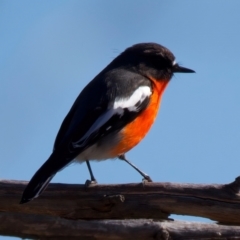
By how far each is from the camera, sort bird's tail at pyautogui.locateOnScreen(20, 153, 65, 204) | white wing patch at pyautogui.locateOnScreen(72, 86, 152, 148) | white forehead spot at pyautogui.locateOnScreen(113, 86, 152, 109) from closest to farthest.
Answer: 1. bird's tail at pyautogui.locateOnScreen(20, 153, 65, 204)
2. white wing patch at pyautogui.locateOnScreen(72, 86, 152, 148)
3. white forehead spot at pyautogui.locateOnScreen(113, 86, 152, 109)

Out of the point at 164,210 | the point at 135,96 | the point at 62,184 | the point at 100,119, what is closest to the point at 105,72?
the point at 135,96

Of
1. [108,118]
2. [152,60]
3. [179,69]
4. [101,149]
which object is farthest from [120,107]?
[179,69]

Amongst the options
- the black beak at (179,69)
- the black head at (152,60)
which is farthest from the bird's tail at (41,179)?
the black beak at (179,69)

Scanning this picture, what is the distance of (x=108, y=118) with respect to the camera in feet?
15.8

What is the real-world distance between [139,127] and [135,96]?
275 millimetres

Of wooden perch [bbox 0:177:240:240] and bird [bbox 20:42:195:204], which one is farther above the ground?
bird [bbox 20:42:195:204]

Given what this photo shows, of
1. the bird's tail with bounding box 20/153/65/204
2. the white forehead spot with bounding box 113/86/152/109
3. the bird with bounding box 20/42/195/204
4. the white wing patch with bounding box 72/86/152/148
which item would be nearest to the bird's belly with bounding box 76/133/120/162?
the bird with bounding box 20/42/195/204

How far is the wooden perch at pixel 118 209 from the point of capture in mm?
3467

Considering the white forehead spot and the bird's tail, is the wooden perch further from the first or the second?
the white forehead spot

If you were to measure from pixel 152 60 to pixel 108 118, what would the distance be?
1.44 meters

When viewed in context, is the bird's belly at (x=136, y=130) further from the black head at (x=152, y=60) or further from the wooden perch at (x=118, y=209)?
the wooden perch at (x=118, y=209)

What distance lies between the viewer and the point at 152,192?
369 centimetres

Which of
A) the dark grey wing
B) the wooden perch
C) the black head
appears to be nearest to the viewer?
the wooden perch

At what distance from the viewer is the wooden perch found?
11.4ft
